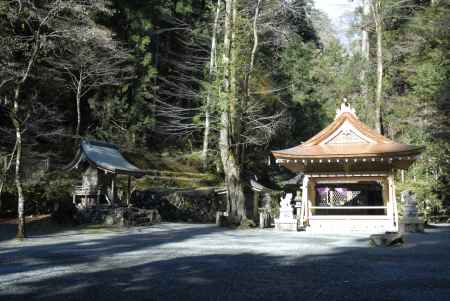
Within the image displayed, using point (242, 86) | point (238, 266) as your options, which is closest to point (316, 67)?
point (242, 86)

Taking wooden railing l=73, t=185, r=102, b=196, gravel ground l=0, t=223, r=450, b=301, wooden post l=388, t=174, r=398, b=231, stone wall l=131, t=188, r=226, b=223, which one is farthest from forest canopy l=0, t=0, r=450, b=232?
gravel ground l=0, t=223, r=450, b=301

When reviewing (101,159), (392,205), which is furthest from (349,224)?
(101,159)

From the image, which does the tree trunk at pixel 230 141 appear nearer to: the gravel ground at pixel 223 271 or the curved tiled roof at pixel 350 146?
the curved tiled roof at pixel 350 146

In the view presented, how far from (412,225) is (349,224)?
203cm

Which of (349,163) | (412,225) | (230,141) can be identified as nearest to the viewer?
(412,225)

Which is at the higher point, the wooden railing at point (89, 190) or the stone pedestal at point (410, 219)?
the wooden railing at point (89, 190)

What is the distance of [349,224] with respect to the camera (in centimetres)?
1521

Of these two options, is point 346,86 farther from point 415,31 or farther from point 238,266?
point 238,266

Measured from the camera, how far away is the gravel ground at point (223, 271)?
15.8 ft

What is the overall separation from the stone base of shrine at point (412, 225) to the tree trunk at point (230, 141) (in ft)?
17.4

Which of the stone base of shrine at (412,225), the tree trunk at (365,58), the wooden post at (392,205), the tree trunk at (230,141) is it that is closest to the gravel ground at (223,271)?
the stone base of shrine at (412,225)

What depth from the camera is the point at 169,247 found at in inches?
367

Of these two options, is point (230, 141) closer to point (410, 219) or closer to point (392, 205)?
point (392, 205)

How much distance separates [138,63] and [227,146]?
43.2 ft
